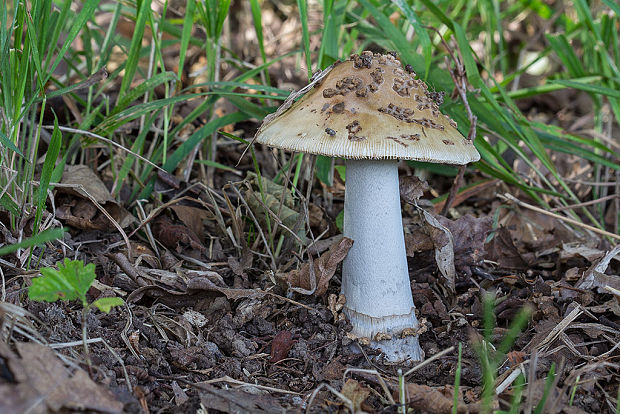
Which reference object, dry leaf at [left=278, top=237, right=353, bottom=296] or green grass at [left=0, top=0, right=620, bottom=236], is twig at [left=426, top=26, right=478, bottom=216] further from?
dry leaf at [left=278, top=237, right=353, bottom=296]

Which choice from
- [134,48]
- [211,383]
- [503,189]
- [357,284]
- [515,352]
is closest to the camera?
[211,383]

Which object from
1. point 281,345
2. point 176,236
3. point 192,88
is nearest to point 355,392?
point 281,345

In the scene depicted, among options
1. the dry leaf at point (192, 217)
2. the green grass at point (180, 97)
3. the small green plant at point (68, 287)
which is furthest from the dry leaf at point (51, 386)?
the dry leaf at point (192, 217)

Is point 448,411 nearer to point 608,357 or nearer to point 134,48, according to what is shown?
point 608,357

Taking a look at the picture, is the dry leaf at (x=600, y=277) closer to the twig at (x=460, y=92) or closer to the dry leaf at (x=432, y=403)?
the twig at (x=460, y=92)

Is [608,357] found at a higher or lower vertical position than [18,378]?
lower

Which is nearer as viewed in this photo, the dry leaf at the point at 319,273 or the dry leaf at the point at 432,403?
the dry leaf at the point at 432,403

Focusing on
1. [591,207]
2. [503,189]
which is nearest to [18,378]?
[503,189]

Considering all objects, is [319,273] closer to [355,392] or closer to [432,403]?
[355,392]
